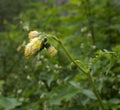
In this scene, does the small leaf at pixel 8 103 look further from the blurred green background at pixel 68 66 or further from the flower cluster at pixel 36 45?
the flower cluster at pixel 36 45

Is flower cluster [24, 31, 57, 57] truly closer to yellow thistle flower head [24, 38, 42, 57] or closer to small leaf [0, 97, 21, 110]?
yellow thistle flower head [24, 38, 42, 57]

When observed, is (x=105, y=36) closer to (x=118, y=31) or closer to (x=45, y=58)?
(x=118, y=31)

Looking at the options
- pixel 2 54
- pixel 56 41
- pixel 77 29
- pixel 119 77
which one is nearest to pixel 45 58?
pixel 119 77

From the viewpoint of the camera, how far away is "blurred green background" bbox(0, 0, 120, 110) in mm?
2707

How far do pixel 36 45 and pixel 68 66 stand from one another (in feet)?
4.29

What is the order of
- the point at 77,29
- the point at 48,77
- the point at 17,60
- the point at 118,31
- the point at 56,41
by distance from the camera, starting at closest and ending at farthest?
1. the point at 56,41
2. the point at 48,77
3. the point at 118,31
4. the point at 77,29
5. the point at 17,60

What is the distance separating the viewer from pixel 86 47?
350cm

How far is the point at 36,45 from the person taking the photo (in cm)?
182

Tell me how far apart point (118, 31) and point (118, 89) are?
91 cm

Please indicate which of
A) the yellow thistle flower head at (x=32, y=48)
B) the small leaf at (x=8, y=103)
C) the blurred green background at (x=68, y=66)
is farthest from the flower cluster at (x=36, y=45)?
the small leaf at (x=8, y=103)

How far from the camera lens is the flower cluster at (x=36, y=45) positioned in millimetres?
1807

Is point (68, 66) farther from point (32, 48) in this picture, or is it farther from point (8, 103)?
point (32, 48)

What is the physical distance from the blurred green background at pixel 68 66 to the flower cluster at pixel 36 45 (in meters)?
0.28

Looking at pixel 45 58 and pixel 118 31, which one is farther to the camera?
pixel 118 31
